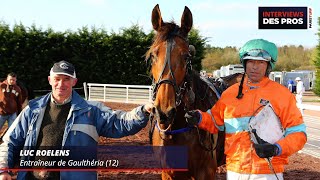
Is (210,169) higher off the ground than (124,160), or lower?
higher

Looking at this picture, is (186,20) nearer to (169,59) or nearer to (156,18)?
(156,18)

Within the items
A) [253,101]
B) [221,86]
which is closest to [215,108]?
[253,101]

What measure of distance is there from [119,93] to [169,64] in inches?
732

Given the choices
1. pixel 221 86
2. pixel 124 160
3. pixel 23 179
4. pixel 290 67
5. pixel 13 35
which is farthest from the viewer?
pixel 290 67

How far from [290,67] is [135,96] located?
4232 cm

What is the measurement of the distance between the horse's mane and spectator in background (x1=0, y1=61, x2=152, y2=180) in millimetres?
780

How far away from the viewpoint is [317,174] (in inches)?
274

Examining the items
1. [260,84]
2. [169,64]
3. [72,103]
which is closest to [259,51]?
[260,84]

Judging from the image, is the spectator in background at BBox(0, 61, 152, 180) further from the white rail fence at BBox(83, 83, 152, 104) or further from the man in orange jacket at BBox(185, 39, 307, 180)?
the white rail fence at BBox(83, 83, 152, 104)

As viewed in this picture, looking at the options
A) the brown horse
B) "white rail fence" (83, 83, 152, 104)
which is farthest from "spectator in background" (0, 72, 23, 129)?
"white rail fence" (83, 83, 152, 104)

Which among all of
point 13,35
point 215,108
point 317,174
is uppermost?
point 13,35

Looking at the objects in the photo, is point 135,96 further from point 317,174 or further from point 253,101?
point 253,101

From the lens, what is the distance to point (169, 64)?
133 inches

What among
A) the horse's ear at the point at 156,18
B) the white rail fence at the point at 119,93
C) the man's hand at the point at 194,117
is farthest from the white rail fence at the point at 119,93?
the man's hand at the point at 194,117
